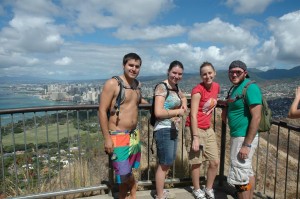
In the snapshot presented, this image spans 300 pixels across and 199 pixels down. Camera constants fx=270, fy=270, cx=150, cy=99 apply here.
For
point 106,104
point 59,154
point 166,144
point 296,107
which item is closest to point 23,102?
point 59,154

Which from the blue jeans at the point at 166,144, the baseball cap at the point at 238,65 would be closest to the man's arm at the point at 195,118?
the blue jeans at the point at 166,144

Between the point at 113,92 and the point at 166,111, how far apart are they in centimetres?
77

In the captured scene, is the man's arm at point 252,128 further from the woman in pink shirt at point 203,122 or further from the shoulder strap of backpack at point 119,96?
the shoulder strap of backpack at point 119,96

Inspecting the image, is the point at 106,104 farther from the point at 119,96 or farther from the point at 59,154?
the point at 59,154

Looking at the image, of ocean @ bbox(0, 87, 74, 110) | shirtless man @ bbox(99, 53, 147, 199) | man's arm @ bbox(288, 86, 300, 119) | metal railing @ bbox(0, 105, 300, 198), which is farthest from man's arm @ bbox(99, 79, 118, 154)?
man's arm @ bbox(288, 86, 300, 119)

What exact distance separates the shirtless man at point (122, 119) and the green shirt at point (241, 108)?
121cm

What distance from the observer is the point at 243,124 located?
3.23 m

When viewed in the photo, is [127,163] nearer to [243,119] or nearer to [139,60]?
[139,60]

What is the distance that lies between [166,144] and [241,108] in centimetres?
112

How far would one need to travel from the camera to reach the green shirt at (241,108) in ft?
10.0

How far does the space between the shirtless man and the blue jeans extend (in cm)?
38

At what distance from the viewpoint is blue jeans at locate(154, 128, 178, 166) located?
3.67 m

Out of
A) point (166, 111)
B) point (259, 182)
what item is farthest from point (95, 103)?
point (259, 182)

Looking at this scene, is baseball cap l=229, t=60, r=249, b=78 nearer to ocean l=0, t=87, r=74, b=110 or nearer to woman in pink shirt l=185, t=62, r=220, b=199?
woman in pink shirt l=185, t=62, r=220, b=199
